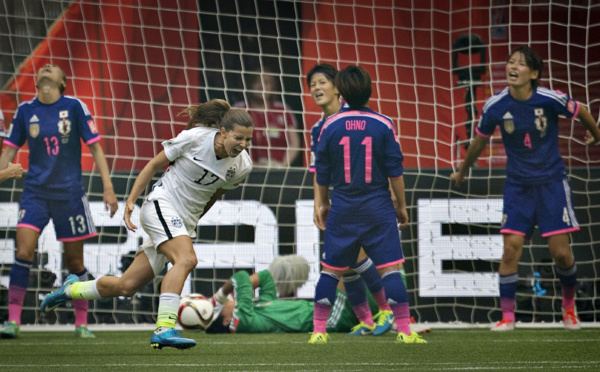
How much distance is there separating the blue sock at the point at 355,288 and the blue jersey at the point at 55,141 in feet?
6.40

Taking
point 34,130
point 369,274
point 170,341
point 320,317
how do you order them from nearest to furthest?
point 170,341 < point 320,317 < point 369,274 < point 34,130

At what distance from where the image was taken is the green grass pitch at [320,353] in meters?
3.72

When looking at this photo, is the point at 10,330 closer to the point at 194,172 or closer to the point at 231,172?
the point at 194,172

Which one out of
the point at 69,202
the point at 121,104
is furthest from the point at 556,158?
the point at 121,104

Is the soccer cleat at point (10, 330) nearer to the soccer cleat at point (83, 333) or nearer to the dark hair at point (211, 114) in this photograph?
the soccer cleat at point (83, 333)

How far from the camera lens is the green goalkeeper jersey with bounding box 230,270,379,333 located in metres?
6.26

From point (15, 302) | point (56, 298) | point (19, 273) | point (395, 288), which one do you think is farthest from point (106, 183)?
point (395, 288)

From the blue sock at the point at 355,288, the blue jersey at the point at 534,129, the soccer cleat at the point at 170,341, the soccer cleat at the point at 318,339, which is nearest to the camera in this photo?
the soccer cleat at the point at 170,341

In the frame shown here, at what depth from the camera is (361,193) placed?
5.04 meters

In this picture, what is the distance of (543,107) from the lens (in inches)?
234

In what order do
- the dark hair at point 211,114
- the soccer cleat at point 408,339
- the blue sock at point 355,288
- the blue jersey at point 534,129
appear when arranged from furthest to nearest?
the blue jersey at point 534,129 < the blue sock at point 355,288 < the soccer cleat at point 408,339 < the dark hair at point 211,114

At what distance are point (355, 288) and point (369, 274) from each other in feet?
0.60

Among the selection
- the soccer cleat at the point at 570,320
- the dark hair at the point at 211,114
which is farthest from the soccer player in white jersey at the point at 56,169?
the soccer cleat at the point at 570,320

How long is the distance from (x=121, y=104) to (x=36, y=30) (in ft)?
3.70
